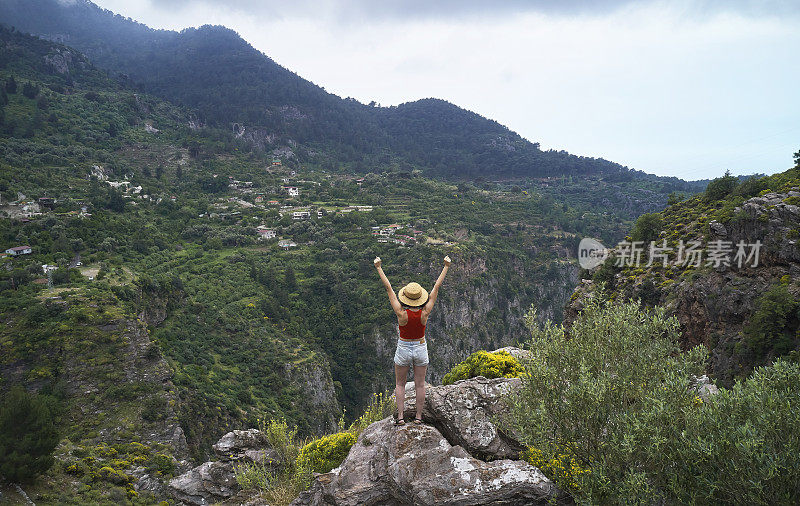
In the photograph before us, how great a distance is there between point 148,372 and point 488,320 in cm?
5795

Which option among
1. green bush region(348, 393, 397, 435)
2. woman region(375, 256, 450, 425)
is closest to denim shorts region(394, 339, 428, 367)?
woman region(375, 256, 450, 425)

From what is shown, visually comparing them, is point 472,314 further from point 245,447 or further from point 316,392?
point 245,447

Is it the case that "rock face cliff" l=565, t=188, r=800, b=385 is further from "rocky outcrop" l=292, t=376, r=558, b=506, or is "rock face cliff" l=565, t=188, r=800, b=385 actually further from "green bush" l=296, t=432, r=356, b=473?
"green bush" l=296, t=432, r=356, b=473

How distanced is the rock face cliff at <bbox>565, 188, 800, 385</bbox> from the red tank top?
14.0 meters

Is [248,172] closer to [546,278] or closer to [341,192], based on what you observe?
[341,192]

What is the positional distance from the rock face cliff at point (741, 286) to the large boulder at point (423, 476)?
→ 13.8m

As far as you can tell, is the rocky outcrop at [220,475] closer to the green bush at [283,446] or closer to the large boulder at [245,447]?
the large boulder at [245,447]

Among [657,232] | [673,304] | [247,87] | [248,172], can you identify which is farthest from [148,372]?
[247,87]

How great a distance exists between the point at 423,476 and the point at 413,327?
2349 millimetres

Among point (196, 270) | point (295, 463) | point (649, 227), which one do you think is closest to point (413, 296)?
point (295, 463)

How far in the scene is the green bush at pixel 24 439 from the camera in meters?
12.0

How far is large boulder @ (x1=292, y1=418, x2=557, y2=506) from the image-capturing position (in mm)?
5539

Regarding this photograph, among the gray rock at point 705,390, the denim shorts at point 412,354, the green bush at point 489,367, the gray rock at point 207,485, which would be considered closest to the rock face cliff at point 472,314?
the gray rock at point 207,485

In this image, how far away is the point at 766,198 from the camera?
19578 millimetres
